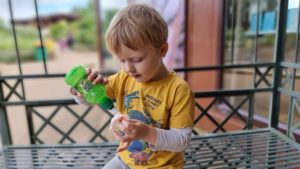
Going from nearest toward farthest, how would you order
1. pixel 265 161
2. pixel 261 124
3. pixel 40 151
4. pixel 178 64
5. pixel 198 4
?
pixel 265 161 < pixel 40 151 < pixel 261 124 < pixel 198 4 < pixel 178 64

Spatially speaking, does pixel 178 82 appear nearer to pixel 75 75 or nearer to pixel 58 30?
pixel 75 75

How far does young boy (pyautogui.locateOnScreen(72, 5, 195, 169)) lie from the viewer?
0.95 m

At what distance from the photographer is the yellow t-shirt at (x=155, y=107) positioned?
1050 mm

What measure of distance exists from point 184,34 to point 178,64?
0.45m

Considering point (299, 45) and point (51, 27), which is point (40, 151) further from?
point (51, 27)

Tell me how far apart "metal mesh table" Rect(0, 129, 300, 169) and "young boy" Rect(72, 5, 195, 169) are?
0.39 metres

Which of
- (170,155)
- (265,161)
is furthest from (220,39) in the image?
(170,155)

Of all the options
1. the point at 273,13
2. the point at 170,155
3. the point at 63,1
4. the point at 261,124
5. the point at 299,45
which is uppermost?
the point at 63,1

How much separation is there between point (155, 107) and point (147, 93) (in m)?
0.07

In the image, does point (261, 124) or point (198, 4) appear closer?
point (261, 124)

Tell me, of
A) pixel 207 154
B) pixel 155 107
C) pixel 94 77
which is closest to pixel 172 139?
pixel 155 107

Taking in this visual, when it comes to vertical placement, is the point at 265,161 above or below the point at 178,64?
below

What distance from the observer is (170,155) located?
1.13 m

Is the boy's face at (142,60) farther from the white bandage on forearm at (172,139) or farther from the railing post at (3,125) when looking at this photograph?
the railing post at (3,125)
